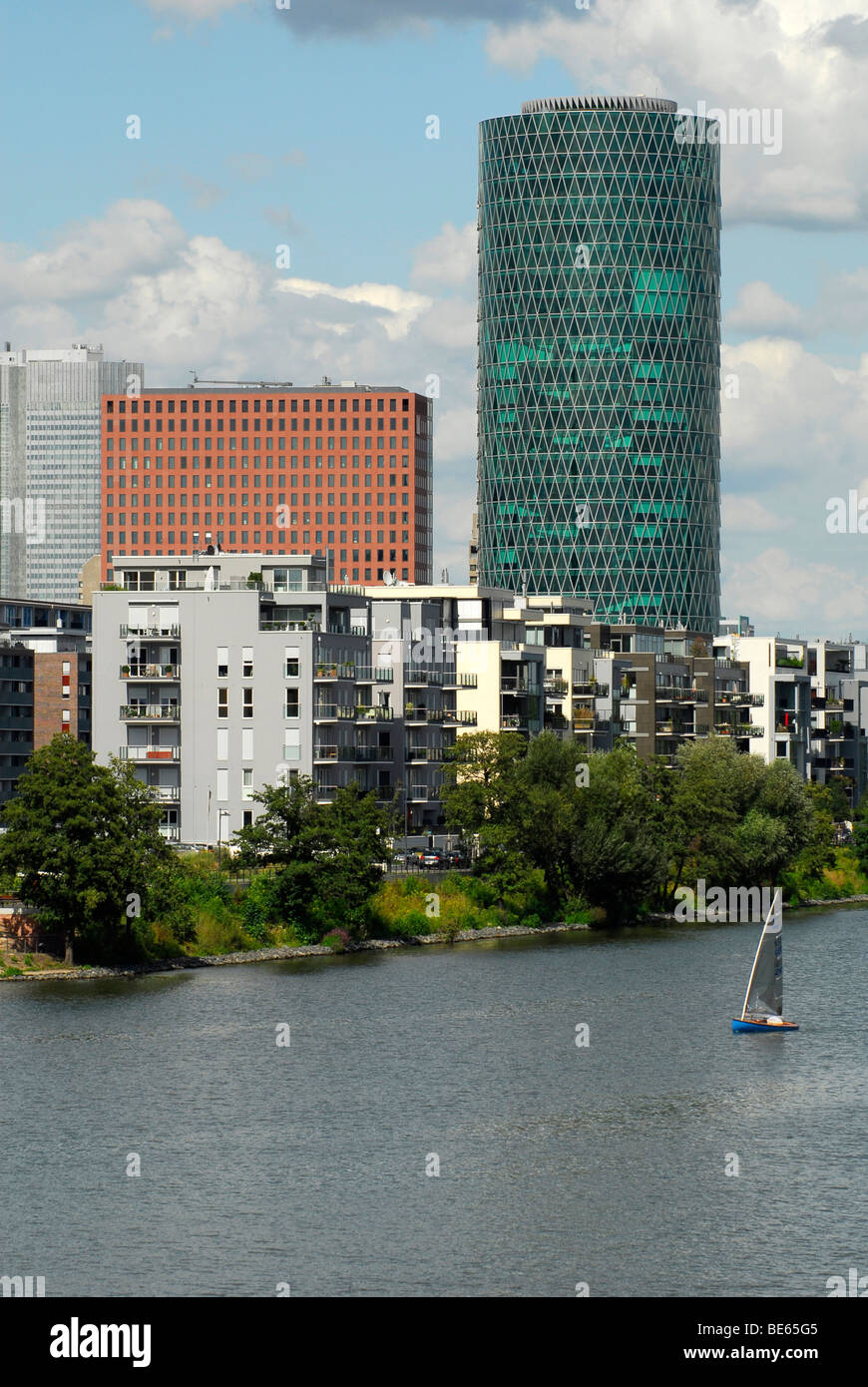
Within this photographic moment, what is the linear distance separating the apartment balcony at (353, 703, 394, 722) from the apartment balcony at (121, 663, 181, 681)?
46.1 feet

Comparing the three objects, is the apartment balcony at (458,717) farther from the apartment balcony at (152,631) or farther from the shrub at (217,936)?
the shrub at (217,936)

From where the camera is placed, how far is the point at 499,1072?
8919 cm

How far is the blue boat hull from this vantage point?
102125 millimetres

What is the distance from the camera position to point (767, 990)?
103938 millimetres

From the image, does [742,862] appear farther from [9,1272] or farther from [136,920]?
[9,1272]

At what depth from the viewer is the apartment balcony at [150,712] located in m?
150

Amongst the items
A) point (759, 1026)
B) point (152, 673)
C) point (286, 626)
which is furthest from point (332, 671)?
point (759, 1026)

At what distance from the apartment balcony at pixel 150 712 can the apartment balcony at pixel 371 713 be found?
14.0 meters

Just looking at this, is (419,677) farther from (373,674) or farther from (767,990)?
(767,990)

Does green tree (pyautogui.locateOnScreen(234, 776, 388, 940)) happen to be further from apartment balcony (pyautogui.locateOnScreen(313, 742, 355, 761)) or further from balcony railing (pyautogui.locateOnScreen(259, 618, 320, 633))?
balcony railing (pyautogui.locateOnScreen(259, 618, 320, 633))

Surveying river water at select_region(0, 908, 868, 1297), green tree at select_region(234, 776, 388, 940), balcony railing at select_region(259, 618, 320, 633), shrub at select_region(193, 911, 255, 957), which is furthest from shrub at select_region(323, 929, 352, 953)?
balcony railing at select_region(259, 618, 320, 633)

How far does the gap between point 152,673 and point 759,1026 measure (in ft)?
197

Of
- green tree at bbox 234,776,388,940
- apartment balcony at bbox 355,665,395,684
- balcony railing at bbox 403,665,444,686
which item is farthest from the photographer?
balcony railing at bbox 403,665,444,686

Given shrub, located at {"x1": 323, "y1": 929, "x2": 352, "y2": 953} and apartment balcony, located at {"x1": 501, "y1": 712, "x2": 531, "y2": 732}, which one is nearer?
shrub, located at {"x1": 323, "y1": 929, "x2": 352, "y2": 953}
